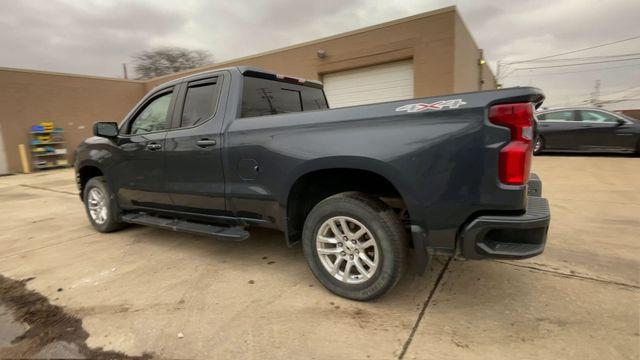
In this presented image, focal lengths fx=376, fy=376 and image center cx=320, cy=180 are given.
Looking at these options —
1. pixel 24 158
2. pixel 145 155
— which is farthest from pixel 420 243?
pixel 24 158

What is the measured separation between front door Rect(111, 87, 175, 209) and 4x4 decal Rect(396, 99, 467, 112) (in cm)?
264

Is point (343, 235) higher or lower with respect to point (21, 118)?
lower

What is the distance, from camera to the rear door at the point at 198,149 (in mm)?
3553

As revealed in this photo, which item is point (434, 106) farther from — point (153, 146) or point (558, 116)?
point (558, 116)

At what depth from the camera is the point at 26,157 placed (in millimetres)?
15633

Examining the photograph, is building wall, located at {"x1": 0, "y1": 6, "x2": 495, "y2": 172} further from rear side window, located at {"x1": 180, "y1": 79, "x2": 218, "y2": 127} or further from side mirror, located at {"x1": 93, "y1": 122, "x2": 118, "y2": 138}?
side mirror, located at {"x1": 93, "y1": 122, "x2": 118, "y2": 138}

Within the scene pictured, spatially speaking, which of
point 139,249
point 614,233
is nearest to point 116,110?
point 139,249

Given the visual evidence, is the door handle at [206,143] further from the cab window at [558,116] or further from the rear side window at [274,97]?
the cab window at [558,116]

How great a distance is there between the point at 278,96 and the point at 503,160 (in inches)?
96.5

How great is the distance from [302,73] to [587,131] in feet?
31.7

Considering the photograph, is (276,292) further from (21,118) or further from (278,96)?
(21,118)

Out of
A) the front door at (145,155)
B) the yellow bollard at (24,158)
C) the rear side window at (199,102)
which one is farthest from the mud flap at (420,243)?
the yellow bollard at (24,158)

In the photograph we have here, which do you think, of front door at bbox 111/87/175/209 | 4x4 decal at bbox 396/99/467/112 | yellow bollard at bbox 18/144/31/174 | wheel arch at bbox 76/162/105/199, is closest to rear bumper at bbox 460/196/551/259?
4x4 decal at bbox 396/99/467/112

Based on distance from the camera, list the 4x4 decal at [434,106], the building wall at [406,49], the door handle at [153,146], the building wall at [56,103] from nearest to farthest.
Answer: the 4x4 decal at [434,106] → the door handle at [153,146] → the building wall at [406,49] → the building wall at [56,103]
